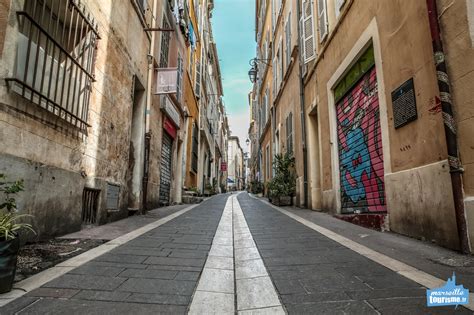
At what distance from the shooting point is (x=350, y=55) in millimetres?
6598

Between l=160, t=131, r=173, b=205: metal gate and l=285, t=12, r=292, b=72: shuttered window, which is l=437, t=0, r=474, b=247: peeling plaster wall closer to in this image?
l=160, t=131, r=173, b=205: metal gate

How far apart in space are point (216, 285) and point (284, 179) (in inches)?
395

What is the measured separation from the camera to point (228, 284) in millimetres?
2387

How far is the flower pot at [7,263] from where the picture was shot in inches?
80.7

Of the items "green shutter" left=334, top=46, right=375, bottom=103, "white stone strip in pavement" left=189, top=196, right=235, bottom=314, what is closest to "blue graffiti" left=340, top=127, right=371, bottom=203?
"green shutter" left=334, top=46, right=375, bottom=103

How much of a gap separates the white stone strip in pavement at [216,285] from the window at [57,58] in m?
2.76

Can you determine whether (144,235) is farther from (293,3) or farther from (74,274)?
(293,3)

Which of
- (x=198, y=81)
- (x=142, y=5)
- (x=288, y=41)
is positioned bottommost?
(x=142, y=5)

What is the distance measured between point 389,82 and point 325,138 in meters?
3.76

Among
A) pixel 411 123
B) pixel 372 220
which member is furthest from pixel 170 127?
pixel 411 123

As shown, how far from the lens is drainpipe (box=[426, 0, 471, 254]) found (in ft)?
10.4

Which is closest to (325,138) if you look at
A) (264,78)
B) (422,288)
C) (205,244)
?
(205,244)

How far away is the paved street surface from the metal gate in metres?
7.58

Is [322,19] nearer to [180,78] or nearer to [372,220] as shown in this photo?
[372,220]
